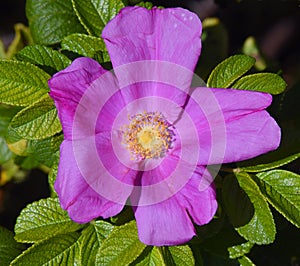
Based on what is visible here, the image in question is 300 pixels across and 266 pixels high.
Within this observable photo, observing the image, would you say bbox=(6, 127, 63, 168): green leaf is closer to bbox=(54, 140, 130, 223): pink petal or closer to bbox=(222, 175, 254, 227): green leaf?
bbox=(54, 140, 130, 223): pink petal

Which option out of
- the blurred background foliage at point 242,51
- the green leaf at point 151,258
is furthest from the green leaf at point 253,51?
the green leaf at point 151,258

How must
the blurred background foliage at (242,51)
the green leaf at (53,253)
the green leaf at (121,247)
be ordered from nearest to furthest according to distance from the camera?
the green leaf at (121,247)
the green leaf at (53,253)
the blurred background foliage at (242,51)

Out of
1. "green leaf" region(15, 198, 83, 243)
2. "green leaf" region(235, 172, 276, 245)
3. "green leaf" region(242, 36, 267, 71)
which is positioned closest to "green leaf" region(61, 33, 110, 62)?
"green leaf" region(15, 198, 83, 243)

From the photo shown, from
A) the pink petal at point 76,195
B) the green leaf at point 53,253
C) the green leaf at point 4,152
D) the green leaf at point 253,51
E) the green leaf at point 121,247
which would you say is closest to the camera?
the pink petal at point 76,195

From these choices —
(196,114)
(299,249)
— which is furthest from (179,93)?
(299,249)

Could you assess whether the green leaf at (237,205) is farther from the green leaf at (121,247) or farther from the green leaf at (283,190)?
the green leaf at (121,247)

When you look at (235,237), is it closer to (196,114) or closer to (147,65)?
(196,114)

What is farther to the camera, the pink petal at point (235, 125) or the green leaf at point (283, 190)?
the green leaf at point (283, 190)

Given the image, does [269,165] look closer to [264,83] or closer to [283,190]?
[283,190]
